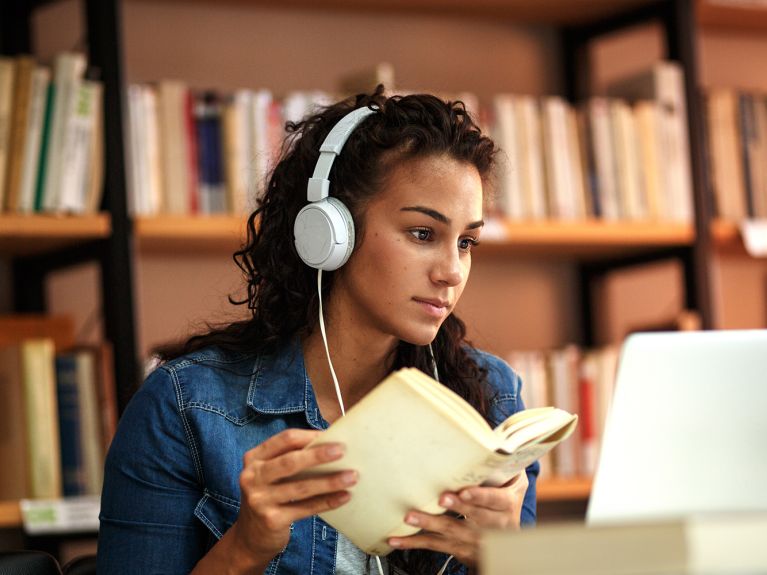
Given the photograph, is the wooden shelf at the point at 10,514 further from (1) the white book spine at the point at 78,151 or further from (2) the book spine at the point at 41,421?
(1) the white book spine at the point at 78,151

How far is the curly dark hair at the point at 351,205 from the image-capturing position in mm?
1401

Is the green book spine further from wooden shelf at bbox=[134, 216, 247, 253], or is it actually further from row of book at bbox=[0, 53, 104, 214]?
wooden shelf at bbox=[134, 216, 247, 253]

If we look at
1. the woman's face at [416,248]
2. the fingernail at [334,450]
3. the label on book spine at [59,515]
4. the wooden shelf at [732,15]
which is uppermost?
the wooden shelf at [732,15]

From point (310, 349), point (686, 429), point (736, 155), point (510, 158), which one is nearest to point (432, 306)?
point (310, 349)

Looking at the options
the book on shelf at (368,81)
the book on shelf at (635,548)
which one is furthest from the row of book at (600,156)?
the book on shelf at (635,548)

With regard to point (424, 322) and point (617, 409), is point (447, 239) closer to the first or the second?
point (424, 322)

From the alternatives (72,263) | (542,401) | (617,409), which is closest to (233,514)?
(617,409)

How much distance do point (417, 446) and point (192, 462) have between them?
0.44m

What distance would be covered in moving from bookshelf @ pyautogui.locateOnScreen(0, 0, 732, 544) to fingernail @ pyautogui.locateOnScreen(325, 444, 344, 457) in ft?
3.54

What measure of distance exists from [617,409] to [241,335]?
2.23 feet

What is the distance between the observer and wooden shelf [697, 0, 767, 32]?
260 cm

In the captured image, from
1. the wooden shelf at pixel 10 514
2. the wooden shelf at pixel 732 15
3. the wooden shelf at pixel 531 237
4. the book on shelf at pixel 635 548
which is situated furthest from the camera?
the wooden shelf at pixel 732 15

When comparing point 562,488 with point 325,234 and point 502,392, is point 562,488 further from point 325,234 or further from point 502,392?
point 325,234

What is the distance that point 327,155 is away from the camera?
1.38m
